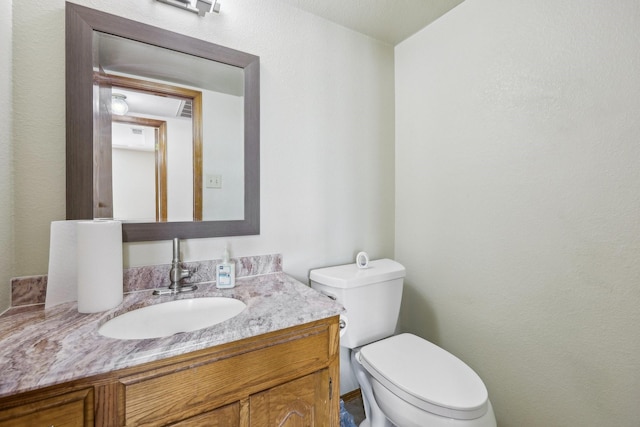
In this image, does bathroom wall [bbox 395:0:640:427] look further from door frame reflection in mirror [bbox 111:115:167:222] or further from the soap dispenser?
door frame reflection in mirror [bbox 111:115:167:222]

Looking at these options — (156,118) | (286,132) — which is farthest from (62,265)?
(286,132)

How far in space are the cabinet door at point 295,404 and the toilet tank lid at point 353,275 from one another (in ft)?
1.49

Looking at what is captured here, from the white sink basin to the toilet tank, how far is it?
1.59 ft

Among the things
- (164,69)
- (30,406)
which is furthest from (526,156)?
(30,406)

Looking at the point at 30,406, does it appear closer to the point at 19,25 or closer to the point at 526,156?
the point at 19,25

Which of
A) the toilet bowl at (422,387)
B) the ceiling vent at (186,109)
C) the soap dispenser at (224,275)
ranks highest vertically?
the ceiling vent at (186,109)

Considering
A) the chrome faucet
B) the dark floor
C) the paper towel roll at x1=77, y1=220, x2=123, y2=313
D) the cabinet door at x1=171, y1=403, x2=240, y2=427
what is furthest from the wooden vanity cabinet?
the dark floor

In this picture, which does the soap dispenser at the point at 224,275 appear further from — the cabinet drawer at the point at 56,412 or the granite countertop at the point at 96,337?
the cabinet drawer at the point at 56,412

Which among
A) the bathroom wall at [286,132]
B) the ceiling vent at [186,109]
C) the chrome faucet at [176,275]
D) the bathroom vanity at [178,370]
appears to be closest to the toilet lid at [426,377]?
the bathroom vanity at [178,370]

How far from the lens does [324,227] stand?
58.7 inches

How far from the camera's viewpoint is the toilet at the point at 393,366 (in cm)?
91

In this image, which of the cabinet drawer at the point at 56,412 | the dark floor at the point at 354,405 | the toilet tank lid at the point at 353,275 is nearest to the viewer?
the cabinet drawer at the point at 56,412

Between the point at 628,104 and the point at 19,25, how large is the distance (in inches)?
81.8

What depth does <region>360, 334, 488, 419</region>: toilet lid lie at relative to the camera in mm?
899
